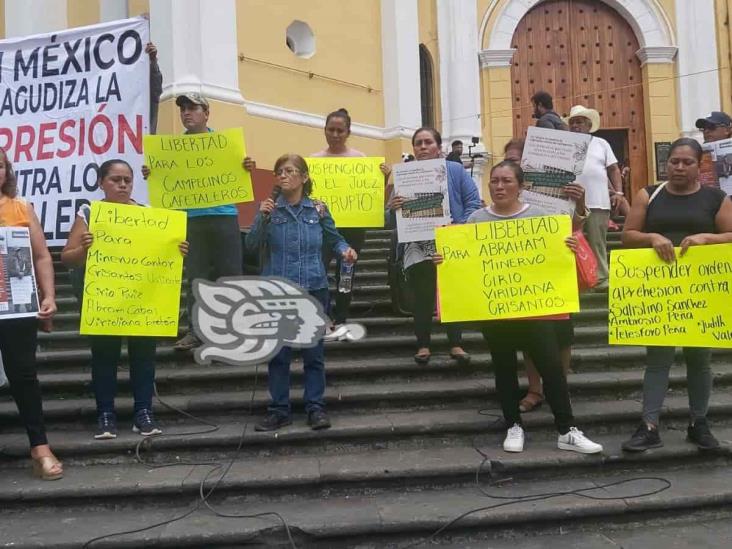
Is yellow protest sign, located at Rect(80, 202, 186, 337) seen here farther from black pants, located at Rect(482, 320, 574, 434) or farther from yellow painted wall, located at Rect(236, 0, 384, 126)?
yellow painted wall, located at Rect(236, 0, 384, 126)

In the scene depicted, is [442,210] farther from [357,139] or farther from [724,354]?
[357,139]

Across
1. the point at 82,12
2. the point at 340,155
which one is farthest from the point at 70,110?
the point at 82,12

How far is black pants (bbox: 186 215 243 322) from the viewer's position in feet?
17.5

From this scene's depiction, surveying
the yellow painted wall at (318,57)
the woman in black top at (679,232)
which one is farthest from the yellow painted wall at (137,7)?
the woman in black top at (679,232)

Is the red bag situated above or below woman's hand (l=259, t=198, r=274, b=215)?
below

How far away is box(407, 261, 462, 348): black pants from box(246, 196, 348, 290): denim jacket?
3.13 feet

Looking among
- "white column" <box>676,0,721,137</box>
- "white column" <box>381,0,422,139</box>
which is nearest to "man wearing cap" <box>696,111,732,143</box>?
"white column" <box>381,0,422,139</box>

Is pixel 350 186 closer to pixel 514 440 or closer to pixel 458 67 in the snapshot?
pixel 514 440

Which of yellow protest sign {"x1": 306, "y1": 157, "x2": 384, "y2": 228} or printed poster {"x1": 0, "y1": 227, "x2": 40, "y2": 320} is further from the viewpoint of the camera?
yellow protest sign {"x1": 306, "y1": 157, "x2": 384, "y2": 228}

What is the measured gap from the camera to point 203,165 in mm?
5152

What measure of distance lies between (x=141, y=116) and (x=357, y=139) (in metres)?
5.50

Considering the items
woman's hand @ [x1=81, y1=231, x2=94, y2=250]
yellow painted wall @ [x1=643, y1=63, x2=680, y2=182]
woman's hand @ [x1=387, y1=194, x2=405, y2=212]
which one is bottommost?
woman's hand @ [x1=81, y1=231, x2=94, y2=250]

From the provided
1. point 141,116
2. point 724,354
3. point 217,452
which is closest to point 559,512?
point 217,452

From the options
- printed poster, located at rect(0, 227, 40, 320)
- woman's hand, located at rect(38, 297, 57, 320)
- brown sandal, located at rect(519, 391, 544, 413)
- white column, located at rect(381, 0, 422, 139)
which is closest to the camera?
printed poster, located at rect(0, 227, 40, 320)
